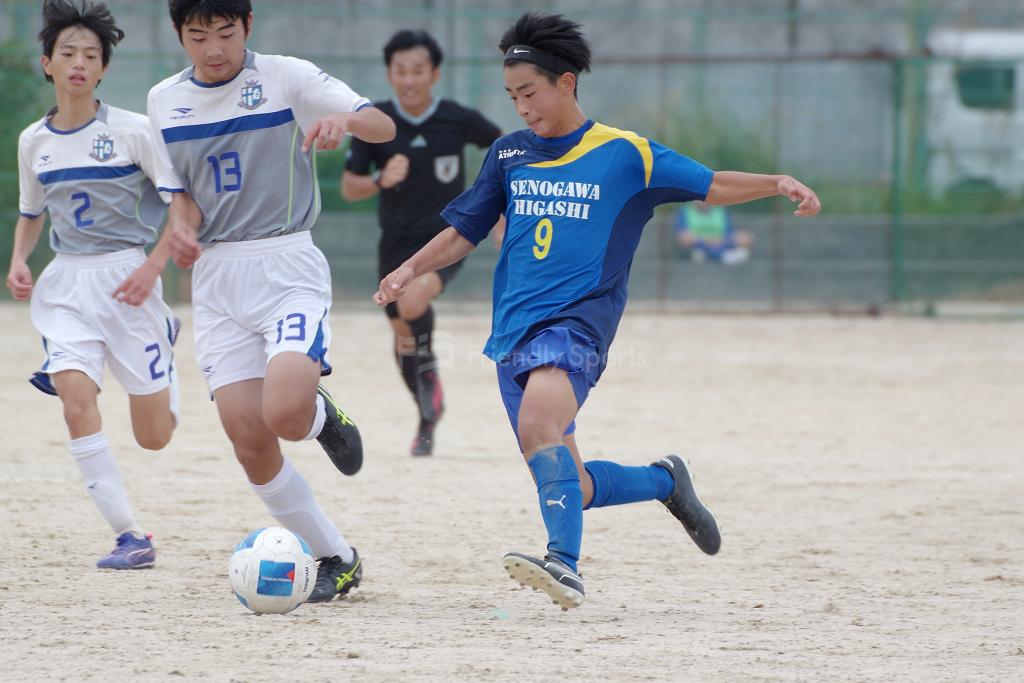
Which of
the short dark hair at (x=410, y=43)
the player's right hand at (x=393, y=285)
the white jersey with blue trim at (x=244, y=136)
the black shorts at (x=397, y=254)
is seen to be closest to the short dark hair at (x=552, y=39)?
the white jersey with blue trim at (x=244, y=136)

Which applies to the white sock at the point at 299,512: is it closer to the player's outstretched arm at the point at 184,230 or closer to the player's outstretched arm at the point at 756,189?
the player's outstretched arm at the point at 184,230

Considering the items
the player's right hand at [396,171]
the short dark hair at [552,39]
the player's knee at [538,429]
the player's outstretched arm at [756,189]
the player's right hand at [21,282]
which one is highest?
the short dark hair at [552,39]

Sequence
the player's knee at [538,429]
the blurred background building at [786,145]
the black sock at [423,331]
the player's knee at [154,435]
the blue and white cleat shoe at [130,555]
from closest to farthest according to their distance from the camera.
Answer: the player's knee at [538,429], the blue and white cleat shoe at [130,555], the player's knee at [154,435], the black sock at [423,331], the blurred background building at [786,145]

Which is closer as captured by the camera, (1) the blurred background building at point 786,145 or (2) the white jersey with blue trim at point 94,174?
(2) the white jersey with blue trim at point 94,174

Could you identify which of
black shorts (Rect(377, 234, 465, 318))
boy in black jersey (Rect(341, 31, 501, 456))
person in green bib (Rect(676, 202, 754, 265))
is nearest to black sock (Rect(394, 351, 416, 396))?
boy in black jersey (Rect(341, 31, 501, 456))

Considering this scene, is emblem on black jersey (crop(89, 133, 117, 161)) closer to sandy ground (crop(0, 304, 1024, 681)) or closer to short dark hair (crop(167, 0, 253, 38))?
short dark hair (crop(167, 0, 253, 38))

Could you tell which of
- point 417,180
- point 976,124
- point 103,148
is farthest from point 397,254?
point 976,124

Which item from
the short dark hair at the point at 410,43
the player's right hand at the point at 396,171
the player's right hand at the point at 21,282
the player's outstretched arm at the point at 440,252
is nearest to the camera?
the player's outstretched arm at the point at 440,252

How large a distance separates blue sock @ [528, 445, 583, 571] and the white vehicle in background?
443 inches

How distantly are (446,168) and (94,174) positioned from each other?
282 cm

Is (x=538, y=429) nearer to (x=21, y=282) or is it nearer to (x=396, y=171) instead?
(x=21, y=282)

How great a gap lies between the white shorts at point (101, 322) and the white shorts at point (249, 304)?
0.65 m

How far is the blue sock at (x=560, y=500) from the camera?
409 centimetres

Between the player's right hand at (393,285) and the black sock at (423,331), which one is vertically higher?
the player's right hand at (393,285)
